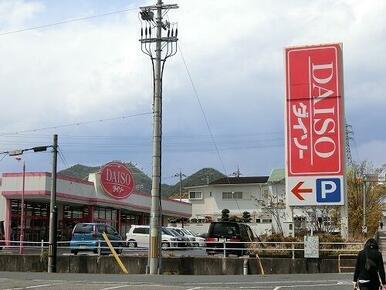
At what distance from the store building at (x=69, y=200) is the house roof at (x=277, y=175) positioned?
77.7 feet

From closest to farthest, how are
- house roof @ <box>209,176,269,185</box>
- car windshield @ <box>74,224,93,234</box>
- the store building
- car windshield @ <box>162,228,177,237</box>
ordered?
car windshield @ <box>74,224,93,234</box> → car windshield @ <box>162,228,177,237</box> → the store building → house roof @ <box>209,176,269,185</box>

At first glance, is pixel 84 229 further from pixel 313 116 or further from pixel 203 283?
pixel 203 283

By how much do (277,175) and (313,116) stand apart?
2018 inches

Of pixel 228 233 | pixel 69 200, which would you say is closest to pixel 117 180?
pixel 69 200

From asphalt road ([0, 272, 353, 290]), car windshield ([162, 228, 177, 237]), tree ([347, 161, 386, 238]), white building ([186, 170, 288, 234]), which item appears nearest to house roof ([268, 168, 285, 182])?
white building ([186, 170, 288, 234])

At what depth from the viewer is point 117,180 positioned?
167 ft

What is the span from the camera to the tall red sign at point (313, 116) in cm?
2912

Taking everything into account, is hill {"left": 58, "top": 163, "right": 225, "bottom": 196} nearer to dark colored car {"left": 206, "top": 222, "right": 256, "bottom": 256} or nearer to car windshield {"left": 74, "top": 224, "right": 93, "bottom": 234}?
car windshield {"left": 74, "top": 224, "right": 93, "bottom": 234}

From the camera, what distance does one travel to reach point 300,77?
2998cm

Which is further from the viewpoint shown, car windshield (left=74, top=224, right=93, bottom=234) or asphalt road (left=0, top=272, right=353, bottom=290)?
car windshield (left=74, top=224, right=93, bottom=234)

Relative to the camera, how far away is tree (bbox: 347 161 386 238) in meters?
61.9

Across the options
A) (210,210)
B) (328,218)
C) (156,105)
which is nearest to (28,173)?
(156,105)

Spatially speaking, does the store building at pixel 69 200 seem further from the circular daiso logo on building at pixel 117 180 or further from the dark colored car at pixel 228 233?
the dark colored car at pixel 228 233

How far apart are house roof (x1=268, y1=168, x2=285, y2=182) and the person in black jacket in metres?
Result: 66.4
